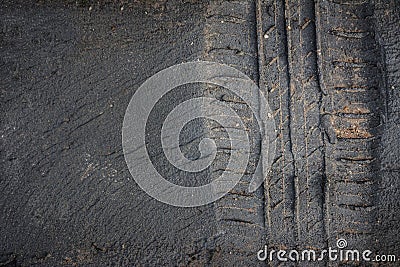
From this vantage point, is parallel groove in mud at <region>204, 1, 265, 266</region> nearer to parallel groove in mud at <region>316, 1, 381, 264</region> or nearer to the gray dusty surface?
the gray dusty surface

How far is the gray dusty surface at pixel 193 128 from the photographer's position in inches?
75.7

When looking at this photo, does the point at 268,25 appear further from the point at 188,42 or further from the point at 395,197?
the point at 395,197

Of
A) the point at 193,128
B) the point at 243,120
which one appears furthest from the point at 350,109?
the point at 193,128

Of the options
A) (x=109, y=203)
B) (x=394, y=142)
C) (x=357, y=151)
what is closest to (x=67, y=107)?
(x=109, y=203)

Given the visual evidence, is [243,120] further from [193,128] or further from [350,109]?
[350,109]

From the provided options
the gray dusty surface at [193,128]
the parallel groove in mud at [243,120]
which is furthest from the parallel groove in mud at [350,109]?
the parallel groove in mud at [243,120]

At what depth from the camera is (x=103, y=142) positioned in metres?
1.93

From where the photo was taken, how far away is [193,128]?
1.92 meters

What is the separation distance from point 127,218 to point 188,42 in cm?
77

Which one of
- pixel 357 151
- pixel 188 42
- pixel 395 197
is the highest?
pixel 188 42

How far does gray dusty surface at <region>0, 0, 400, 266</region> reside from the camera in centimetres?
192

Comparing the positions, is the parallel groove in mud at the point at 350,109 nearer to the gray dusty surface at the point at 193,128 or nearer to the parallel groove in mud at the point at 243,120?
the gray dusty surface at the point at 193,128

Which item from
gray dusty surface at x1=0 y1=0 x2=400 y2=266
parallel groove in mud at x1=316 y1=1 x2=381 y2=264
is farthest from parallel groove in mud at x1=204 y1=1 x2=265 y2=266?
parallel groove in mud at x1=316 y1=1 x2=381 y2=264

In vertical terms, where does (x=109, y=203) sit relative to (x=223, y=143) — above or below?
below
